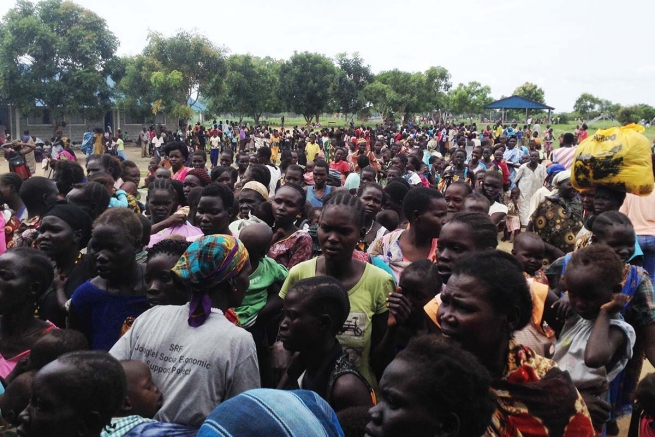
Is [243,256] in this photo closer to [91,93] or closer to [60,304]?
[60,304]

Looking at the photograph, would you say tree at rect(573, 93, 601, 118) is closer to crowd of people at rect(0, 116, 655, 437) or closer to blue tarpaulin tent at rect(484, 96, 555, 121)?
blue tarpaulin tent at rect(484, 96, 555, 121)

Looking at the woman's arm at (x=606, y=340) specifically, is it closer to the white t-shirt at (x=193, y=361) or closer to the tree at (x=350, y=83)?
the white t-shirt at (x=193, y=361)

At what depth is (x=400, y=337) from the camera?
2.99m

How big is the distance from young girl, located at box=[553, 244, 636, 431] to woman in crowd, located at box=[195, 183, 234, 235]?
7.60 feet

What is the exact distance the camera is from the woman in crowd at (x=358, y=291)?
2879 millimetres

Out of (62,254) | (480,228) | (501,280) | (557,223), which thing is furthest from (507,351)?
(557,223)

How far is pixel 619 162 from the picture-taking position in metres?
4.31

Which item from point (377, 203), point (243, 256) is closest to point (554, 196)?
point (377, 203)

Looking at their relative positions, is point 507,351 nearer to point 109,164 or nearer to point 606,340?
point 606,340

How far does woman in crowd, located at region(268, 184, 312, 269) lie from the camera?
4047mm

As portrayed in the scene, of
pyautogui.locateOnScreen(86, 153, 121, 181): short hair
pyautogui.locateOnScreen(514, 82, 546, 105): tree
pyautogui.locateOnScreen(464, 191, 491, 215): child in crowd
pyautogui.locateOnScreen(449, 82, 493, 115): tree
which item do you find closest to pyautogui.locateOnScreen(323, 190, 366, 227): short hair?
pyautogui.locateOnScreen(464, 191, 491, 215): child in crowd

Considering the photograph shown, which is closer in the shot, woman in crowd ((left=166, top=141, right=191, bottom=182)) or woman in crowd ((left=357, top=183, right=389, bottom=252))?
woman in crowd ((left=357, top=183, right=389, bottom=252))

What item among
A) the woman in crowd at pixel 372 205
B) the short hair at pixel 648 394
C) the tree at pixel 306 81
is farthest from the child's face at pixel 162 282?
the tree at pixel 306 81

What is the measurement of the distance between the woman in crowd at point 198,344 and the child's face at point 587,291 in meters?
1.68
